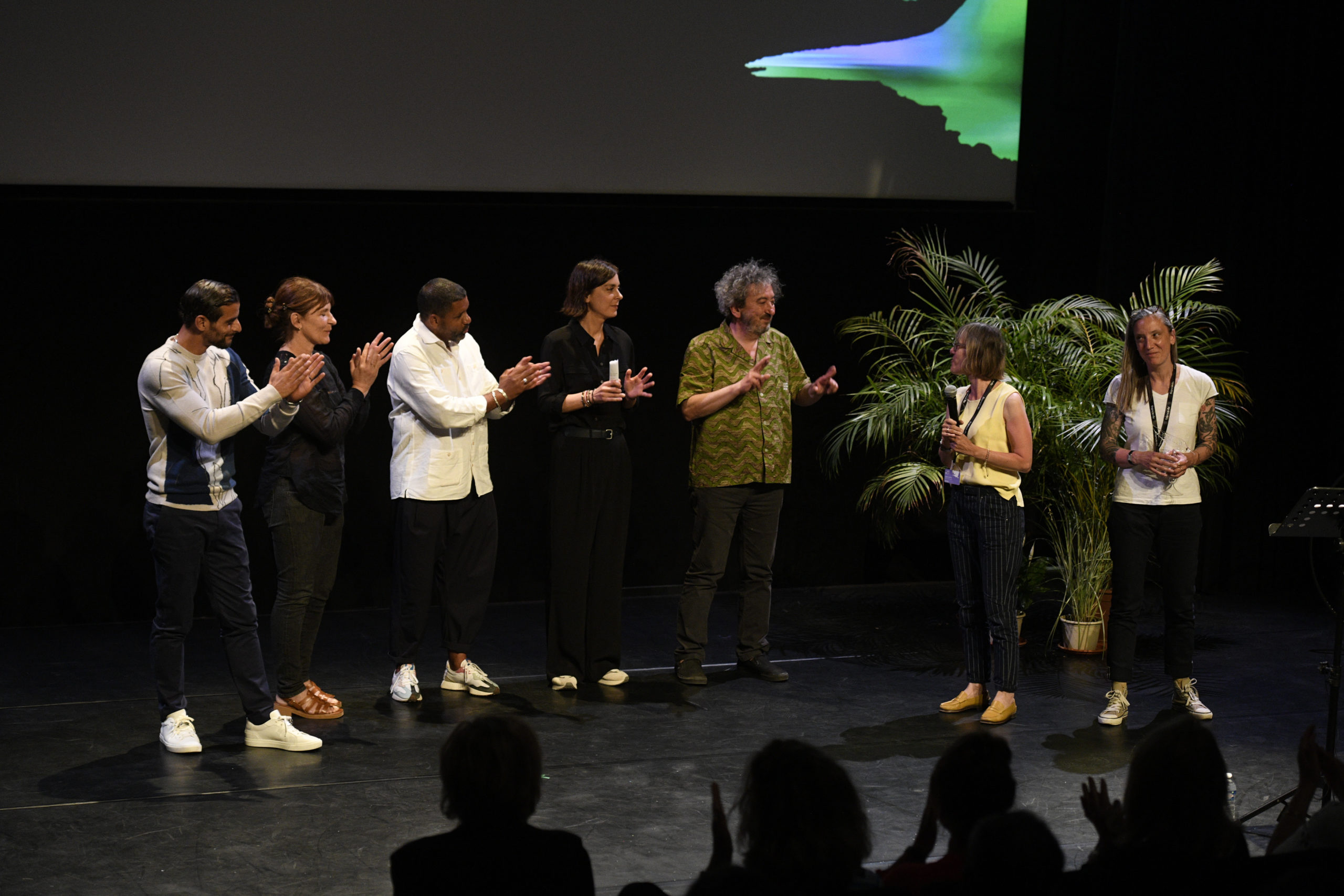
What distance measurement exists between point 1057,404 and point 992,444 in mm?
1173

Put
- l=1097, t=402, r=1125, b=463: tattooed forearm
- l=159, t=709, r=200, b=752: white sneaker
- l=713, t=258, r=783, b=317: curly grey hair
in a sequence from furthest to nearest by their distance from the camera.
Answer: l=713, t=258, r=783, b=317: curly grey hair, l=1097, t=402, r=1125, b=463: tattooed forearm, l=159, t=709, r=200, b=752: white sneaker

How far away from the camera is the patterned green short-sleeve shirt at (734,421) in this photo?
15.8 ft

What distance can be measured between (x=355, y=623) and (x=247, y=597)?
1.99 m

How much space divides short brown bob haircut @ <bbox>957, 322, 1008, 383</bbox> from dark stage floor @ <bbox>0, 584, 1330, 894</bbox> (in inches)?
45.9

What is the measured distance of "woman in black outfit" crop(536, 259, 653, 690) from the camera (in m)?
4.70

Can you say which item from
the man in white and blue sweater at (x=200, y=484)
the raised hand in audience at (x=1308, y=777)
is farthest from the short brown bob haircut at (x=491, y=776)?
the man in white and blue sweater at (x=200, y=484)

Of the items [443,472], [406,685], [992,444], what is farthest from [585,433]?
[992,444]

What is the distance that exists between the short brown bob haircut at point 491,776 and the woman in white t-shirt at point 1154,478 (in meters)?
2.88

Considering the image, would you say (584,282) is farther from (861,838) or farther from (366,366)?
(861,838)

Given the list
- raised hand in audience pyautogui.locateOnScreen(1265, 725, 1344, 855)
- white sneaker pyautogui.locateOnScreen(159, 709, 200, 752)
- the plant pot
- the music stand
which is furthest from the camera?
the plant pot

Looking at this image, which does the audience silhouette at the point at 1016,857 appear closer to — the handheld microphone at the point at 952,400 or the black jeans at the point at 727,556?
the handheld microphone at the point at 952,400

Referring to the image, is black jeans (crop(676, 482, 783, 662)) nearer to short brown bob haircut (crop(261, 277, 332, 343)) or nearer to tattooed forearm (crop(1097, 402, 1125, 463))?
tattooed forearm (crop(1097, 402, 1125, 463))

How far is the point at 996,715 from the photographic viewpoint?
433 centimetres

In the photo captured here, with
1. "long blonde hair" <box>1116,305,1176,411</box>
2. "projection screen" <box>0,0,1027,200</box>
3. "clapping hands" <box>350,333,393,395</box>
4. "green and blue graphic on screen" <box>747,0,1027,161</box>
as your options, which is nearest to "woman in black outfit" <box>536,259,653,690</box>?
"clapping hands" <box>350,333,393,395</box>
